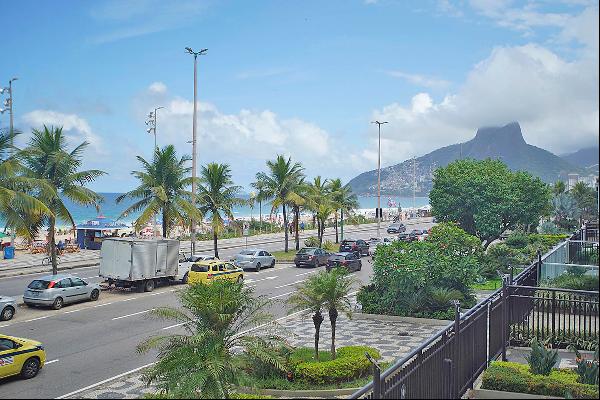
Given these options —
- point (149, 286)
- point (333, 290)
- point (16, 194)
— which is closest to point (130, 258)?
point (149, 286)

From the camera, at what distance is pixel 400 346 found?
1941 cm

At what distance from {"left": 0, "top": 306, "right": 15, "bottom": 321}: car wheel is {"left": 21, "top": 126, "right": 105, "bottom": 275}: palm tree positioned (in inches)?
202

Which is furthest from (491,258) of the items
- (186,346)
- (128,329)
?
(186,346)

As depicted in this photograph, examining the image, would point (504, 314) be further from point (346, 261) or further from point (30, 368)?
point (346, 261)

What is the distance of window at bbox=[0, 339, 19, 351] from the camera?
15711 mm

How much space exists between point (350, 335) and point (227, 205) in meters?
23.5

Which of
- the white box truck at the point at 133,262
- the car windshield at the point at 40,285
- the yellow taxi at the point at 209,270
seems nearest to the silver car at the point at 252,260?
the yellow taxi at the point at 209,270

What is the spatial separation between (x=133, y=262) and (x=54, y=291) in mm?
5199

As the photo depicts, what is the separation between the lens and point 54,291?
85.2 feet

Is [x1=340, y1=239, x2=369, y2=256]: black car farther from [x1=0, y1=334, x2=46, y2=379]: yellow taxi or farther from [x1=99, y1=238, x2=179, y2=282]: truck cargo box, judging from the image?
[x1=0, y1=334, x2=46, y2=379]: yellow taxi

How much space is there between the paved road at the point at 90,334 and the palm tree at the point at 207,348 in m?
2.74

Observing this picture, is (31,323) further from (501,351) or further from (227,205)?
(227,205)

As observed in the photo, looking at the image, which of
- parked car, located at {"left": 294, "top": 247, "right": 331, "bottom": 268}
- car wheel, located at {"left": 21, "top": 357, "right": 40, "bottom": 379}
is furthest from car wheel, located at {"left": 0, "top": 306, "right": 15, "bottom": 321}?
parked car, located at {"left": 294, "top": 247, "right": 331, "bottom": 268}

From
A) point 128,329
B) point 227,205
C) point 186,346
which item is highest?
point 227,205
